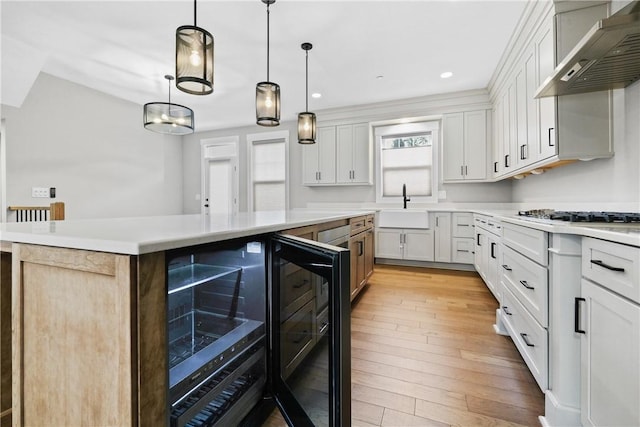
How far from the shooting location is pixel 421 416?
1.35 metres

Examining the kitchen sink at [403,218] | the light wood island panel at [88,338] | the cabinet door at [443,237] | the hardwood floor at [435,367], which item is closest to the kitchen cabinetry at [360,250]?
the hardwood floor at [435,367]

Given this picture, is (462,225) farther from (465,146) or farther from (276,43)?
(276,43)

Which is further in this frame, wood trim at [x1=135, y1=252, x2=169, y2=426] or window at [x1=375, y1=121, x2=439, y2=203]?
window at [x1=375, y1=121, x2=439, y2=203]

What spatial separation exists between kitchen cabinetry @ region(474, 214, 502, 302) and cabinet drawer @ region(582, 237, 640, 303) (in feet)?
4.11

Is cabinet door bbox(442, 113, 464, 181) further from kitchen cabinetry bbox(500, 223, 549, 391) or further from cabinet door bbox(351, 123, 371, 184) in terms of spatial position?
kitchen cabinetry bbox(500, 223, 549, 391)

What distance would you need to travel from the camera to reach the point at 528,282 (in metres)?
1.58

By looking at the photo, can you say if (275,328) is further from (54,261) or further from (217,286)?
(54,261)

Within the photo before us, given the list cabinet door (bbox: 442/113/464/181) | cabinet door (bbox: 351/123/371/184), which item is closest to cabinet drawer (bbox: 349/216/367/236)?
cabinet door (bbox: 351/123/371/184)

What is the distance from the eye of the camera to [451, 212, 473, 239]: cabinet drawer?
407 cm

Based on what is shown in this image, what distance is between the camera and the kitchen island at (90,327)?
27.9 inches

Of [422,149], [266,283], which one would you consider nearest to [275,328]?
[266,283]

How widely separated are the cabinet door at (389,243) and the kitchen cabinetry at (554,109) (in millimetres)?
1885

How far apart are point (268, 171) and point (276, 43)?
3.05 meters

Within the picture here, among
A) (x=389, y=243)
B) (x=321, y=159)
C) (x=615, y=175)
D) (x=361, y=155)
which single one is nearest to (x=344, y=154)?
(x=361, y=155)
